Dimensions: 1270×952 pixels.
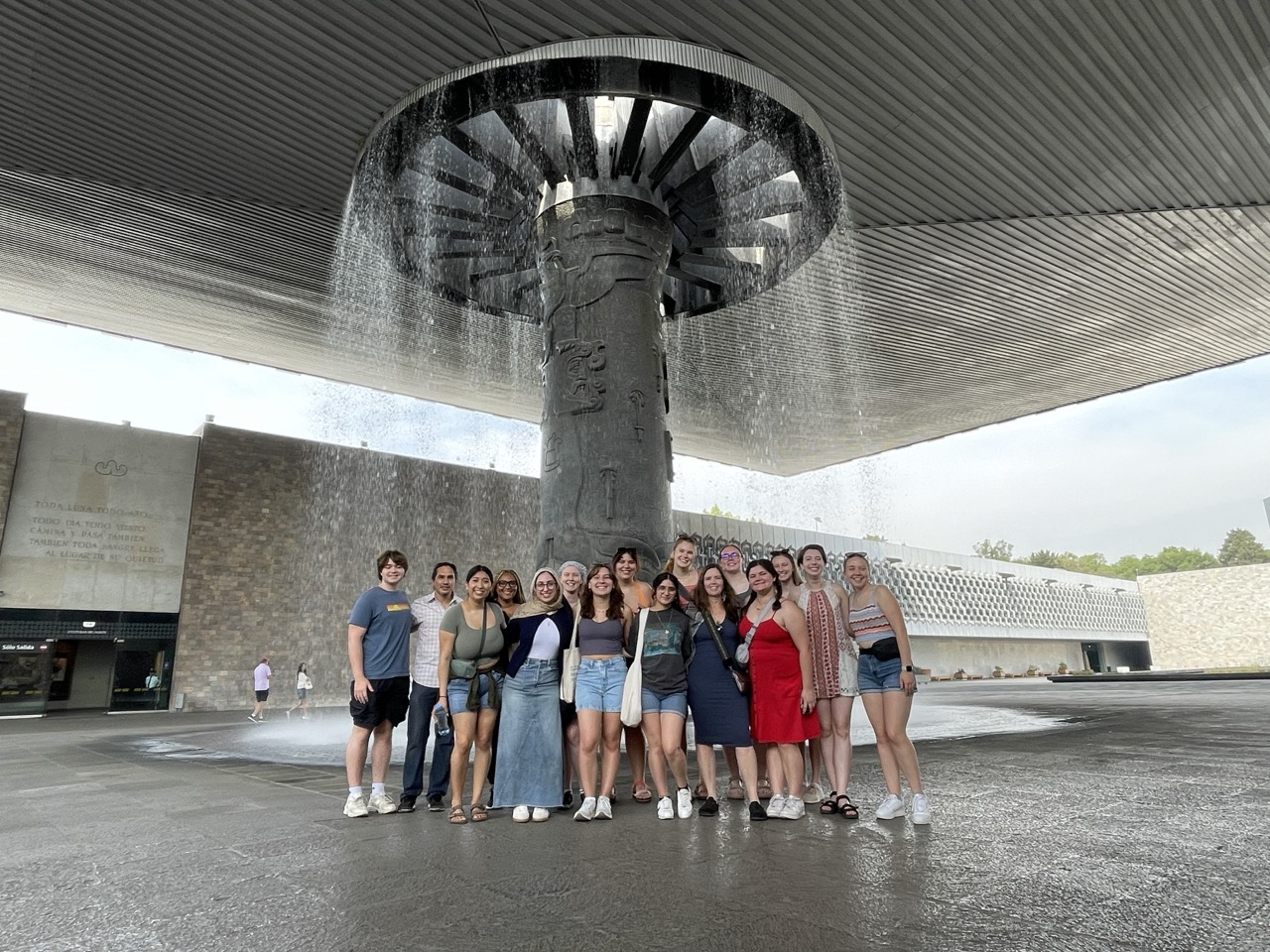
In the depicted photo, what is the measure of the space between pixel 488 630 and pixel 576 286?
5.28m

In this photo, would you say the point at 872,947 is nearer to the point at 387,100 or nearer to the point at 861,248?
the point at 387,100

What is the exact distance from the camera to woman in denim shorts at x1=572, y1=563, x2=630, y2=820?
14.9 ft

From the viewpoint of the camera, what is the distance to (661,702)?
4.54 metres

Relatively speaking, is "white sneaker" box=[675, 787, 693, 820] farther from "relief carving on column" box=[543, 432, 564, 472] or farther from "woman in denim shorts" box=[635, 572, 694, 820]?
"relief carving on column" box=[543, 432, 564, 472]

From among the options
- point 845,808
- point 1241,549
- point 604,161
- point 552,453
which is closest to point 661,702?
point 845,808

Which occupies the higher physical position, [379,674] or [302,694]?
[379,674]

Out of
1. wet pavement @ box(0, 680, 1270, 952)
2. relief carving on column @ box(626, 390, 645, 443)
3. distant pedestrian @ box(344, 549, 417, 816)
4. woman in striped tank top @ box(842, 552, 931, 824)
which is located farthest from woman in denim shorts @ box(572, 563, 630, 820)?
relief carving on column @ box(626, 390, 645, 443)

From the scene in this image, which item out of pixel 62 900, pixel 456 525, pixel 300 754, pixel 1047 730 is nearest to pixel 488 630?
pixel 62 900

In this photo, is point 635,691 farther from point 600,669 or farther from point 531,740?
point 531,740

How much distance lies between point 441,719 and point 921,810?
8.80 feet

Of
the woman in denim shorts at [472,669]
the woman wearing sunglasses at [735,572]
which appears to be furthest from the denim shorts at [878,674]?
the woman in denim shorts at [472,669]

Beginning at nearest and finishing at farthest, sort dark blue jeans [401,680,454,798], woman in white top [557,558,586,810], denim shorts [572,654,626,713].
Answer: denim shorts [572,654,626,713] < dark blue jeans [401,680,454,798] < woman in white top [557,558,586,810]

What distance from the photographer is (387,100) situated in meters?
8.89

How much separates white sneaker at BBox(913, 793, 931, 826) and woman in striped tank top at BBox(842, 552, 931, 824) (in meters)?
0.03
